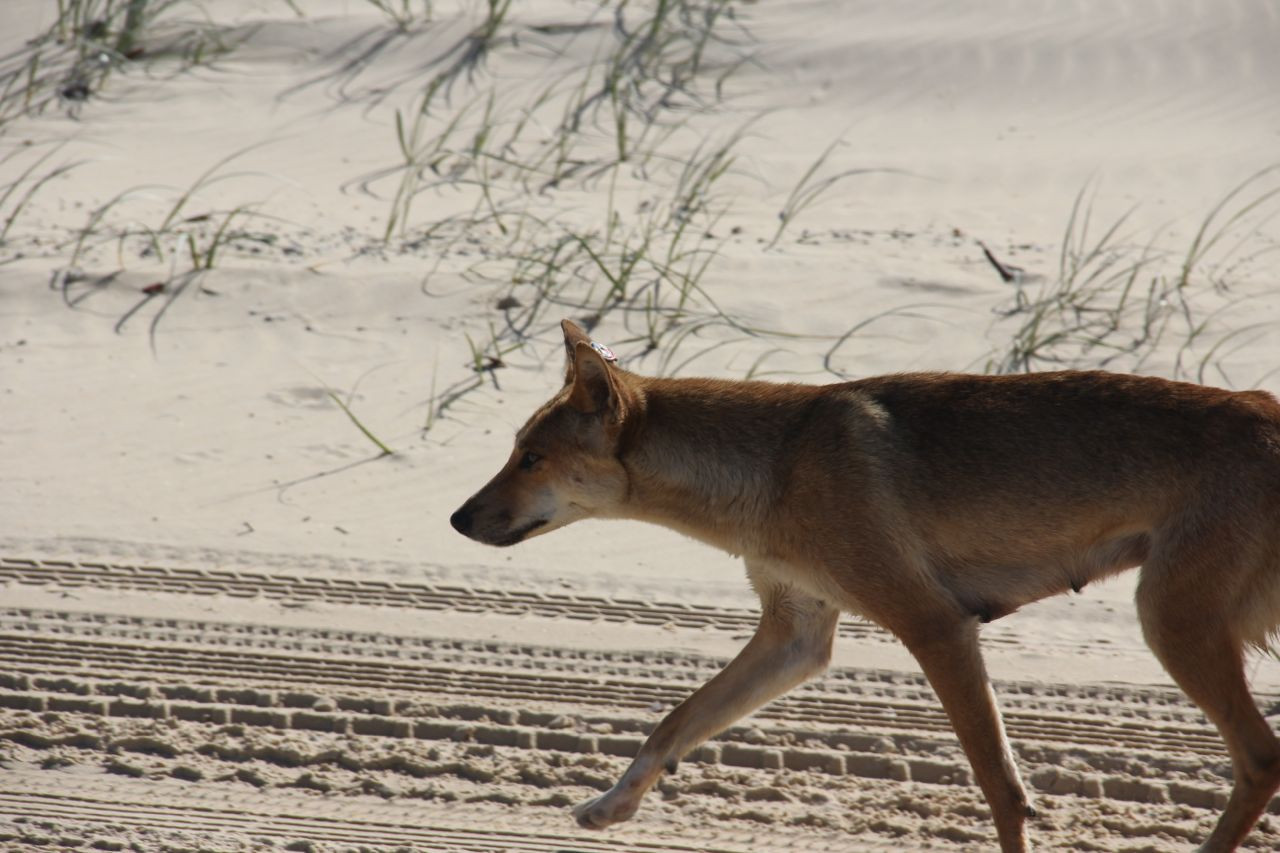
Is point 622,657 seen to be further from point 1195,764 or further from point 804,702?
point 1195,764

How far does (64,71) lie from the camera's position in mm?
10039

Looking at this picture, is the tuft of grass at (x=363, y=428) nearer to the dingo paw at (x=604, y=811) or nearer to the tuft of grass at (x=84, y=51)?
the dingo paw at (x=604, y=811)

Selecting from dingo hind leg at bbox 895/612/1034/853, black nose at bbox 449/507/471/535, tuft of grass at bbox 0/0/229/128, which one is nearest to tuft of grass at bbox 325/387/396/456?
black nose at bbox 449/507/471/535

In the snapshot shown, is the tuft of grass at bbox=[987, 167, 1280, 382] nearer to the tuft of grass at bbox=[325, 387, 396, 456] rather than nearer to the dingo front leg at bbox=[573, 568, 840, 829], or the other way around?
the tuft of grass at bbox=[325, 387, 396, 456]

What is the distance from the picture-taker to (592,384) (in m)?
4.08

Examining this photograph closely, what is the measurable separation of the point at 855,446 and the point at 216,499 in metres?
3.11

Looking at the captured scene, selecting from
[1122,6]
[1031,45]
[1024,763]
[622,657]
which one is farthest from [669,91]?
[1024,763]

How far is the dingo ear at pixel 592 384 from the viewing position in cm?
402

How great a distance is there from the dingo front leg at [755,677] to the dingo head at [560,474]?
0.56 meters

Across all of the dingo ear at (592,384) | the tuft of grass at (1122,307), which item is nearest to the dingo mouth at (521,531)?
the dingo ear at (592,384)

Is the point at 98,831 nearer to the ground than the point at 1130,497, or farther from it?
nearer to the ground

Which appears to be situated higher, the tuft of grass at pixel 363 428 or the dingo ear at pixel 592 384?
the dingo ear at pixel 592 384

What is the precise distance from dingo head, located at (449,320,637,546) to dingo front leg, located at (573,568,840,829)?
560mm

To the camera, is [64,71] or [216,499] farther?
[64,71]
